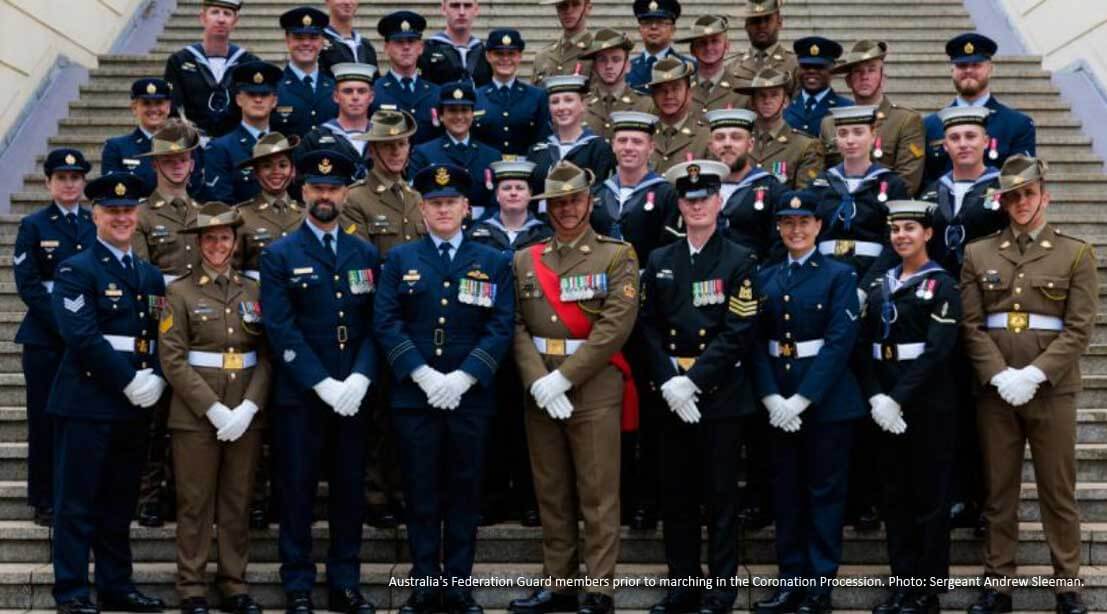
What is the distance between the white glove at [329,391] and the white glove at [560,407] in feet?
3.66

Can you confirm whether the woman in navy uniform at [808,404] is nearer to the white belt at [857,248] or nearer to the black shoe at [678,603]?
the black shoe at [678,603]

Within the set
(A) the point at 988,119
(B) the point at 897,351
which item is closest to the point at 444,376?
(B) the point at 897,351

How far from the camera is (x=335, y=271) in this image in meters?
8.64

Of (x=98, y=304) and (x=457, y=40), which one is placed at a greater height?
(x=457, y=40)

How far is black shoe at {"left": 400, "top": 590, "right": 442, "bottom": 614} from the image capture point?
332 inches

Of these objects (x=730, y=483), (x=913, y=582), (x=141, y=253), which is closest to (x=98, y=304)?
(x=141, y=253)

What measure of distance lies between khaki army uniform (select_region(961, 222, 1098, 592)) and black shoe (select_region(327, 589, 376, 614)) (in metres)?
3.40

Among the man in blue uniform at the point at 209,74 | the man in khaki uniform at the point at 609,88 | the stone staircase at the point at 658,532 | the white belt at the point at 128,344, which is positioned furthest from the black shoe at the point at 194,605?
the man in khaki uniform at the point at 609,88

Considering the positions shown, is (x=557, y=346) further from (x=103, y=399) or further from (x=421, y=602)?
(x=103, y=399)

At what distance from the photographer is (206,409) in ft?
27.6

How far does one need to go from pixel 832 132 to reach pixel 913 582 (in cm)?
307

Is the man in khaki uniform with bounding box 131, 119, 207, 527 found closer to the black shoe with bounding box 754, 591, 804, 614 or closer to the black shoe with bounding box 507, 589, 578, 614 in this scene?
the black shoe with bounding box 507, 589, 578, 614

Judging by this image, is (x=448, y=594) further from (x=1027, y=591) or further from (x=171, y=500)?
(x=1027, y=591)

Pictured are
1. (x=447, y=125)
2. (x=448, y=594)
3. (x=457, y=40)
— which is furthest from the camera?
(x=457, y=40)
